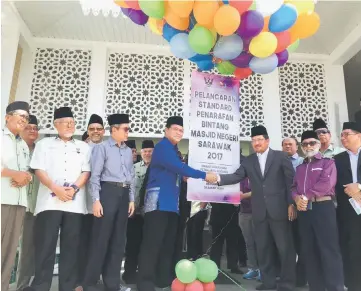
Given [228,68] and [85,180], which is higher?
[228,68]

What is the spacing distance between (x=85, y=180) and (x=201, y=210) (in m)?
1.91

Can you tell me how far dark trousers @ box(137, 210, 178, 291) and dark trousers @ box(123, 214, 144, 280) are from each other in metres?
0.44

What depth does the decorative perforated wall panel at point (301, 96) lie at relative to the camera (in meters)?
5.34

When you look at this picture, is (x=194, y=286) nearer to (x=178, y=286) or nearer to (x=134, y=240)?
(x=178, y=286)

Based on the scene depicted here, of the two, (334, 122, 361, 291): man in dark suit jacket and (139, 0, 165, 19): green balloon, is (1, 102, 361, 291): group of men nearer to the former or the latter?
(334, 122, 361, 291): man in dark suit jacket

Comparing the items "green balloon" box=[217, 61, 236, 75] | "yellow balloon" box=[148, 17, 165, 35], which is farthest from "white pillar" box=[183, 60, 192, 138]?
"yellow balloon" box=[148, 17, 165, 35]

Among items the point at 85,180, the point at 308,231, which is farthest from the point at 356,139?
the point at 85,180

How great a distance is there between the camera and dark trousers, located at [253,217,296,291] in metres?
2.96

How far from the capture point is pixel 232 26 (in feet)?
7.97

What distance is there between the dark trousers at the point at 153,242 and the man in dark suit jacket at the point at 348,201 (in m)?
1.46

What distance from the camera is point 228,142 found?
10.3ft

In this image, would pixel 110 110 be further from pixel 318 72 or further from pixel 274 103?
pixel 318 72

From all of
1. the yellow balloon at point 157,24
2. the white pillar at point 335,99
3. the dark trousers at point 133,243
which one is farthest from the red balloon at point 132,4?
the white pillar at point 335,99

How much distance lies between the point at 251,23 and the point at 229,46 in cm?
23
